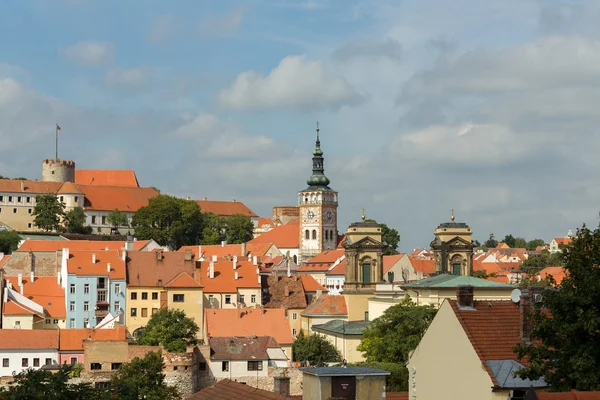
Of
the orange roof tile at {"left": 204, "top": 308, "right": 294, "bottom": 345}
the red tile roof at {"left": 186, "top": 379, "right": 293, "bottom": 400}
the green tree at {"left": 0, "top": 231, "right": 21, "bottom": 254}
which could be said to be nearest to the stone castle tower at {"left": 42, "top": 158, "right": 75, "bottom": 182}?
the green tree at {"left": 0, "top": 231, "right": 21, "bottom": 254}

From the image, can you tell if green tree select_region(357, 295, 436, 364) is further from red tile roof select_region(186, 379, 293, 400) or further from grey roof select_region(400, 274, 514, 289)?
red tile roof select_region(186, 379, 293, 400)

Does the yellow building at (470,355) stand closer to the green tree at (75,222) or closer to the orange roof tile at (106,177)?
the green tree at (75,222)

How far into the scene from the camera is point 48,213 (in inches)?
5591

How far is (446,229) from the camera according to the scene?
250ft

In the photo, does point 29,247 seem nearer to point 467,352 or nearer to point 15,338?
point 15,338

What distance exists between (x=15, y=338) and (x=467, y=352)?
170ft

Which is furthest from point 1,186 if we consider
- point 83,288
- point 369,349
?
point 369,349

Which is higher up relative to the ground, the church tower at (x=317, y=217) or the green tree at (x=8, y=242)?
the church tower at (x=317, y=217)

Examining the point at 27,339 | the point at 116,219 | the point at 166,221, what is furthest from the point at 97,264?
the point at 116,219

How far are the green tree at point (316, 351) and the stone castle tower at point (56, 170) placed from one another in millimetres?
103324

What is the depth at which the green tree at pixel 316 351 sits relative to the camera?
225 feet

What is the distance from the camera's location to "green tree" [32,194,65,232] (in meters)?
142

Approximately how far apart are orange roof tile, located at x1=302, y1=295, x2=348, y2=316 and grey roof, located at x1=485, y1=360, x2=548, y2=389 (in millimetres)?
56732

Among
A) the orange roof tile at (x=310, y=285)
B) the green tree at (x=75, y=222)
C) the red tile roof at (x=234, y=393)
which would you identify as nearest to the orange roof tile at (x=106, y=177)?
the green tree at (x=75, y=222)
